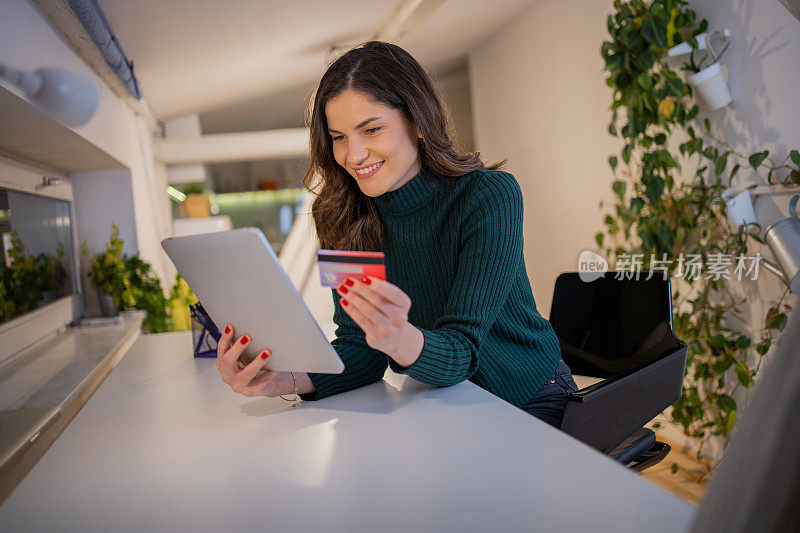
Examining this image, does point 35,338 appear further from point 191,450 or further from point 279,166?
point 279,166

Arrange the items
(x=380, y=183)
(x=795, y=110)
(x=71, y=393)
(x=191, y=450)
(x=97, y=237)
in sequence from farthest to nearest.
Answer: (x=97, y=237) → (x=795, y=110) → (x=71, y=393) → (x=380, y=183) → (x=191, y=450)

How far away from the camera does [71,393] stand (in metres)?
1.87

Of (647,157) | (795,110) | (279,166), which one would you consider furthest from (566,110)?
(279,166)

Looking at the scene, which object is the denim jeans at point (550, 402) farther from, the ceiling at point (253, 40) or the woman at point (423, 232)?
the ceiling at point (253, 40)

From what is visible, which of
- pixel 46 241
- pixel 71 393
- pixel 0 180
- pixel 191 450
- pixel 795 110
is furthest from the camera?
pixel 46 241

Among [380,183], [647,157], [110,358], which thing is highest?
[647,157]

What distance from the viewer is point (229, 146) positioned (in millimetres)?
6855

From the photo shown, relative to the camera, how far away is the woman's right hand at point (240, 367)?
1140mm

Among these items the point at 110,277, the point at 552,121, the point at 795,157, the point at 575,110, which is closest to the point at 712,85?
the point at 795,157

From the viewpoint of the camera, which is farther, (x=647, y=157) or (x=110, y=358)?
(x=647, y=157)

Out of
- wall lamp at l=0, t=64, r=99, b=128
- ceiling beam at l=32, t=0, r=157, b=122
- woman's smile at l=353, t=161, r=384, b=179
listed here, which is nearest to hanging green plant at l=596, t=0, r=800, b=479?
woman's smile at l=353, t=161, r=384, b=179

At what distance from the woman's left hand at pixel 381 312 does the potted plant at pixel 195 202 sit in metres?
7.25

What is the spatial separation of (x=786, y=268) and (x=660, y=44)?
1632 mm

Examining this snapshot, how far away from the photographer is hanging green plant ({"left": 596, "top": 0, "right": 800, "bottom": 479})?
2.76m
